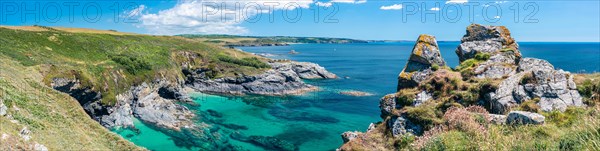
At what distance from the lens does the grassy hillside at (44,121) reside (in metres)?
22.3

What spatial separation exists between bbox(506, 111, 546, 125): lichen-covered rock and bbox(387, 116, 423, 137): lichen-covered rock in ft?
17.4

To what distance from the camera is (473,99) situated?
69.6 ft

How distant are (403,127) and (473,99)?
14.9ft

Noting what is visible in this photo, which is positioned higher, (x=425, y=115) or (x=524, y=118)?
(x=524, y=118)

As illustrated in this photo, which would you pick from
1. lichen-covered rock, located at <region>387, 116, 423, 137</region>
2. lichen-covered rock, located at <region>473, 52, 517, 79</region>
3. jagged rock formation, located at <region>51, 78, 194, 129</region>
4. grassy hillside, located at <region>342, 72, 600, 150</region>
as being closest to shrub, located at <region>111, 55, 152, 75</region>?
jagged rock formation, located at <region>51, 78, 194, 129</region>

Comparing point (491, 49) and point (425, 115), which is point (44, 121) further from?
point (491, 49)

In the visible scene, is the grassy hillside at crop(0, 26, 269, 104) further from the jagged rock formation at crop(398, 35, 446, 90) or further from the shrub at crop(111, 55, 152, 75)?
the jagged rock formation at crop(398, 35, 446, 90)

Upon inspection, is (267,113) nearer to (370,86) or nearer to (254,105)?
(254,105)

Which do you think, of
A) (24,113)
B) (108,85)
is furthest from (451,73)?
(108,85)

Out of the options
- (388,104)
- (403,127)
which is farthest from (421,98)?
(403,127)

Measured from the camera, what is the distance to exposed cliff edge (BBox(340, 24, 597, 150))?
628 inches

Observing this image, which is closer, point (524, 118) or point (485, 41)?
point (524, 118)

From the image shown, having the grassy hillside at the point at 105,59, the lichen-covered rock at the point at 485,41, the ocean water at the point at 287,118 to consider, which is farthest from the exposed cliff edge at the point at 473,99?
the grassy hillside at the point at 105,59

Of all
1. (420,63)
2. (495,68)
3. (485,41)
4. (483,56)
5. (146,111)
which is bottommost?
(146,111)
